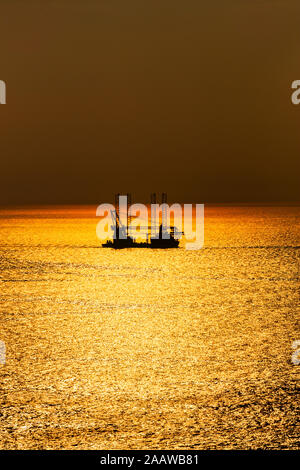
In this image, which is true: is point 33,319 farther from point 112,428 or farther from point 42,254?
point 42,254

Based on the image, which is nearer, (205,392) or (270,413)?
(270,413)

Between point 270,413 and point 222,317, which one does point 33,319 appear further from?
point 270,413

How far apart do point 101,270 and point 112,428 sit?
47.5 m

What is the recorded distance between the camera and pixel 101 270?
197 ft

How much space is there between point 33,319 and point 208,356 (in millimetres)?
11054

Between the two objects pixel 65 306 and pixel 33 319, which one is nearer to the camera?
pixel 33 319

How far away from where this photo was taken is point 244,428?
42.2 ft

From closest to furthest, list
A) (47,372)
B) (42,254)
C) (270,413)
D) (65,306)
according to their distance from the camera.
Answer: (270,413)
(47,372)
(65,306)
(42,254)

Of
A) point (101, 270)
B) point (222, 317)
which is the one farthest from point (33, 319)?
point (101, 270)

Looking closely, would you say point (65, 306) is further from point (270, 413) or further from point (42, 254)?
point (42, 254)

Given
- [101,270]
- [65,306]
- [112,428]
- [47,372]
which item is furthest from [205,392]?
[101,270]
